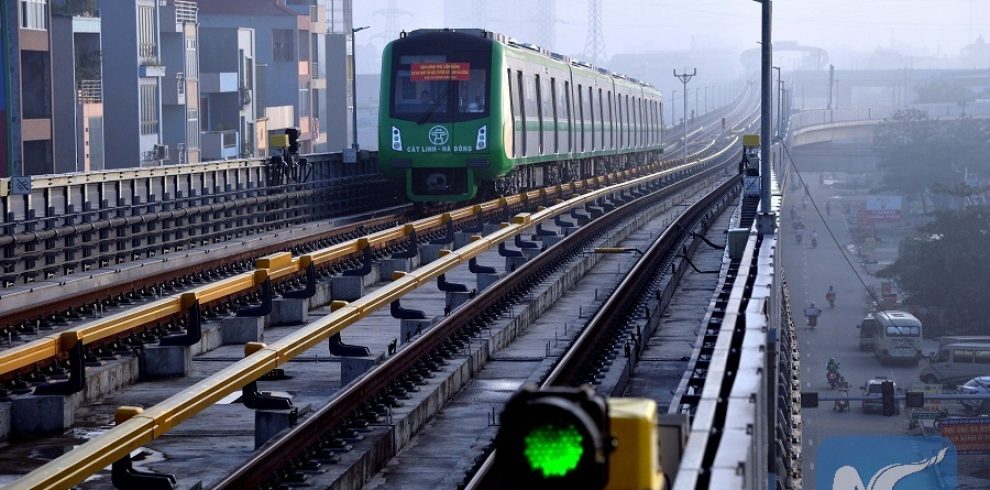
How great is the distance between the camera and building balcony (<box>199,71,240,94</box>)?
7088cm

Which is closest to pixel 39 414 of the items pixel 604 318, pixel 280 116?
pixel 604 318

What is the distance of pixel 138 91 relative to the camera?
194ft

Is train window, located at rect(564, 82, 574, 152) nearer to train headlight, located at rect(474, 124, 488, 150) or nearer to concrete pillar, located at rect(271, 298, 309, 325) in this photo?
train headlight, located at rect(474, 124, 488, 150)

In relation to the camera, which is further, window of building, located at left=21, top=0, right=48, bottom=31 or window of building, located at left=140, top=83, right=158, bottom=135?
window of building, located at left=140, top=83, right=158, bottom=135

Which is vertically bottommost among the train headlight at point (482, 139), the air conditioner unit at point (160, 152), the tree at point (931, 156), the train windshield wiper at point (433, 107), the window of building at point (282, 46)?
the tree at point (931, 156)

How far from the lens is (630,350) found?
15.3 m

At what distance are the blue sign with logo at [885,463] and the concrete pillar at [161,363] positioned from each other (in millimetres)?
25480

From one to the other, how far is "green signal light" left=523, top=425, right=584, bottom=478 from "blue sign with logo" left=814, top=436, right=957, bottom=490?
111 ft

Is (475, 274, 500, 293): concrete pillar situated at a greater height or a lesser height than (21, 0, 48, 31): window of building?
lesser

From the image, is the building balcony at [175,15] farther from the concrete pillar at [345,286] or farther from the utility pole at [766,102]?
the concrete pillar at [345,286]

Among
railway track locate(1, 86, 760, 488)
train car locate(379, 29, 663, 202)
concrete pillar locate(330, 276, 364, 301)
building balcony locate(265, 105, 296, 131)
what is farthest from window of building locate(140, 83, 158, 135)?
concrete pillar locate(330, 276, 364, 301)

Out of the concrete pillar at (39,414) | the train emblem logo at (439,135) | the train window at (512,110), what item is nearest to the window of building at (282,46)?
the train window at (512,110)

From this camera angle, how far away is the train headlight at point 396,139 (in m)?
31.4

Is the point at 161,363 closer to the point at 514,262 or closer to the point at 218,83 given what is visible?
the point at 514,262
